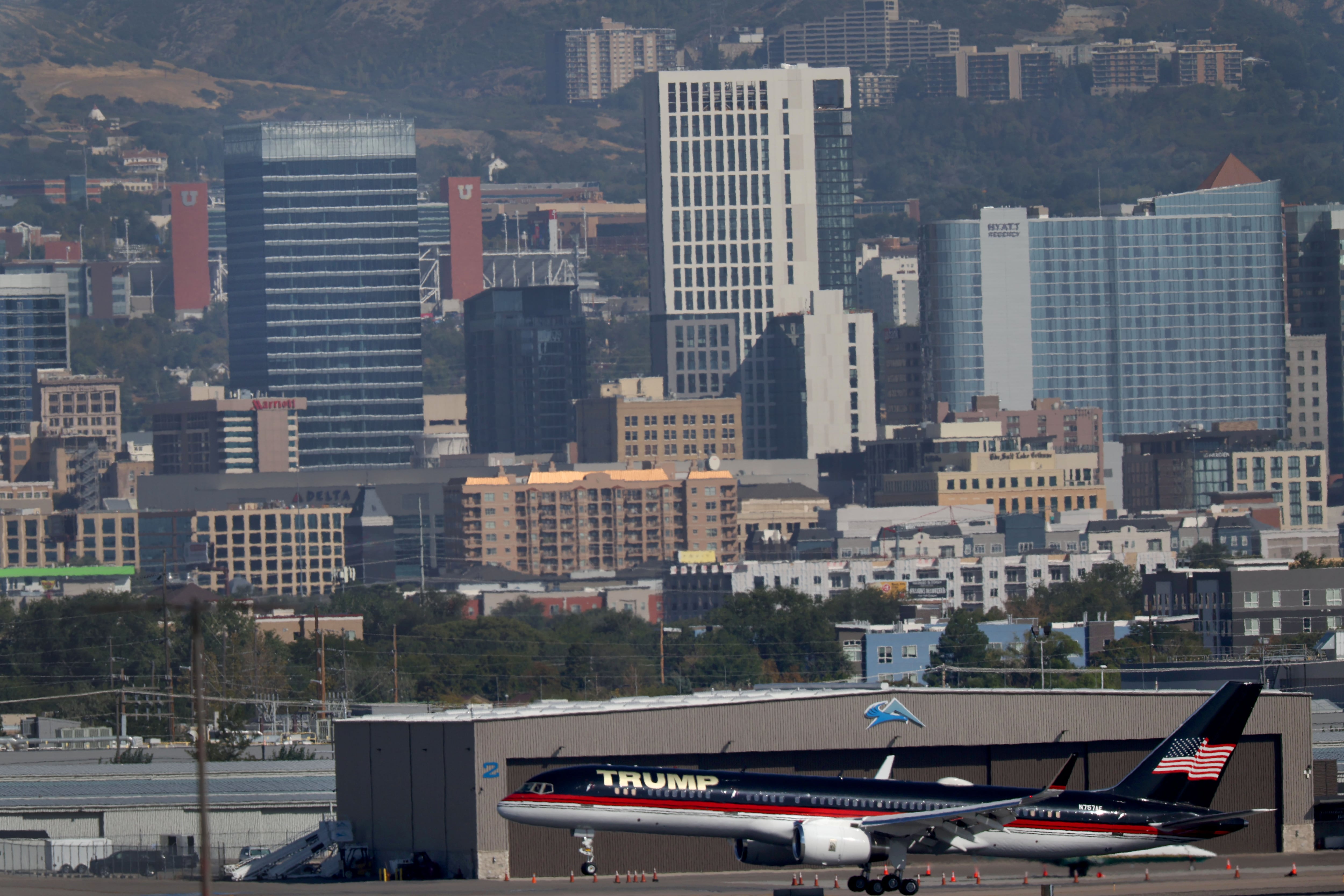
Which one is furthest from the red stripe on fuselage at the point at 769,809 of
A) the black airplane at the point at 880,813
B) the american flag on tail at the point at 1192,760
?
the american flag on tail at the point at 1192,760

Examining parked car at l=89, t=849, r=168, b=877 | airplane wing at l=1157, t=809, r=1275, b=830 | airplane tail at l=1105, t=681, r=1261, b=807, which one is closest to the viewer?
airplane wing at l=1157, t=809, r=1275, b=830

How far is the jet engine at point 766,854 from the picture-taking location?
287ft

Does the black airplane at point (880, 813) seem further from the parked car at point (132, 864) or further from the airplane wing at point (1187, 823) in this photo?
the parked car at point (132, 864)

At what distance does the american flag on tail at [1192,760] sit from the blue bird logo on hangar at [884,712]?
16191 millimetres

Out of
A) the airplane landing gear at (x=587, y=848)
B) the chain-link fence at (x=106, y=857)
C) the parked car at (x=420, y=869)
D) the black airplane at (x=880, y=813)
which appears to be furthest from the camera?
the chain-link fence at (x=106, y=857)

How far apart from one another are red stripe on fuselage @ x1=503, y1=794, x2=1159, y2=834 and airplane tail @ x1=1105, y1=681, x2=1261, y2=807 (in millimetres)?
1774

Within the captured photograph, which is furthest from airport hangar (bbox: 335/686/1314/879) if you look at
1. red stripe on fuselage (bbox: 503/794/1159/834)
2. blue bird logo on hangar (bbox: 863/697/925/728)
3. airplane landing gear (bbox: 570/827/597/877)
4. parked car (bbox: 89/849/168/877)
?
red stripe on fuselage (bbox: 503/794/1159/834)

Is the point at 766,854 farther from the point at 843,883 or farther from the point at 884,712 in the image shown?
the point at 884,712

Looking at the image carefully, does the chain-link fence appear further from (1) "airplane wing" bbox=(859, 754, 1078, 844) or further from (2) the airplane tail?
(2) the airplane tail

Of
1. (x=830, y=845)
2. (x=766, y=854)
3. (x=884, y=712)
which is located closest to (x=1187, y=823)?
(x=830, y=845)

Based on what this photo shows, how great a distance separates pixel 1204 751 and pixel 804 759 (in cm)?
1936

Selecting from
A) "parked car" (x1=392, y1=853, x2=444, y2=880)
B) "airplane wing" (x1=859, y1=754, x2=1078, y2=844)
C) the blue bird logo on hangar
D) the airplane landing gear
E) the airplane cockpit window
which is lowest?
"parked car" (x1=392, y1=853, x2=444, y2=880)

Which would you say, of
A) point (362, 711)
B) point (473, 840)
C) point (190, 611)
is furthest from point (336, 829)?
point (362, 711)

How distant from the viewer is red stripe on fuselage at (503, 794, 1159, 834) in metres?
87.0
